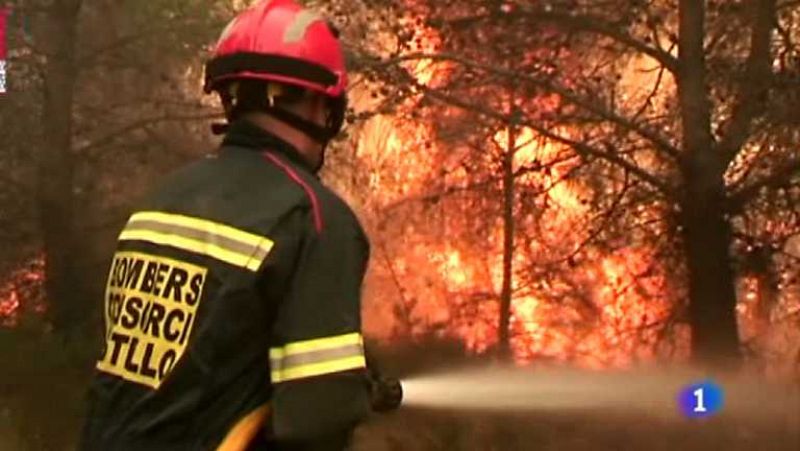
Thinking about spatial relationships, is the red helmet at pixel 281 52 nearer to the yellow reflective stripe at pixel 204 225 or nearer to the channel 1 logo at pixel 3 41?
the yellow reflective stripe at pixel 204 225

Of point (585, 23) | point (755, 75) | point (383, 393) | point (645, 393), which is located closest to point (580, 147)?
point (585, 23)

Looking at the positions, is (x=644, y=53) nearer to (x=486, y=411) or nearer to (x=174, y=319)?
(x=486, y=411)

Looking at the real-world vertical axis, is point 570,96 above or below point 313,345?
above

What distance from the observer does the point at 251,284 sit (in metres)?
2.27

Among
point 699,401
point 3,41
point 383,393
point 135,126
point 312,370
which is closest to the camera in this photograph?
point 312,370

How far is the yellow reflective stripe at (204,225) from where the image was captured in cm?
229

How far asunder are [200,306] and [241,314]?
0.07m

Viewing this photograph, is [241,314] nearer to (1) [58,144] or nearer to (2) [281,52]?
(2) [281,52]

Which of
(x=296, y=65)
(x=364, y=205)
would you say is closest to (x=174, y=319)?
(x=296, y=65)

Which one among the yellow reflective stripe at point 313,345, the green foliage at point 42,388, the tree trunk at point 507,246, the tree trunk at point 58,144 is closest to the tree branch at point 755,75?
the tree trunk at point 507,246

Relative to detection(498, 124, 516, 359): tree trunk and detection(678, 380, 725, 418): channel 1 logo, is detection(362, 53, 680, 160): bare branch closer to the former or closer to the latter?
detection(498, 124, 516, 359): tree trunk

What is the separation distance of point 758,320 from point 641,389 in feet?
3.34

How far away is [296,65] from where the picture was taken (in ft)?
7.84

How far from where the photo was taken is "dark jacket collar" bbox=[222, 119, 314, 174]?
2.43m
